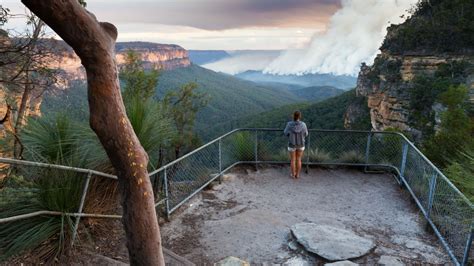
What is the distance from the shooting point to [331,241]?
4.95 metres

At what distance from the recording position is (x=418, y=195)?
6.62 metres

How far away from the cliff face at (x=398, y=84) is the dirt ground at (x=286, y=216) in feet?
57.4

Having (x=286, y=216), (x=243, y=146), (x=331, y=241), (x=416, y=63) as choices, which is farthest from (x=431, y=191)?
(x=416, y=63)

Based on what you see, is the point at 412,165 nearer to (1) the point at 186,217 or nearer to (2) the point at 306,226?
(2) the point at 306,226

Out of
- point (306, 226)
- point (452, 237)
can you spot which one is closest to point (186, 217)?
point (306, 226)

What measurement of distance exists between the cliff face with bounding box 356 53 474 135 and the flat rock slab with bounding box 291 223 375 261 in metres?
19.9

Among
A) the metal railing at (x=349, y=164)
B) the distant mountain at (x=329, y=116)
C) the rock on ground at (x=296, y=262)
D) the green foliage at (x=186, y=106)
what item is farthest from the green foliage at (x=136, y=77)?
the distant mountain at (x=329, y=116)

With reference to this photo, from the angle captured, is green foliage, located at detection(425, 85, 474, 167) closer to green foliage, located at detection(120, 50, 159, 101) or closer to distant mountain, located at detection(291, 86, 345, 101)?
green foliage, located at detection(120, 50, 159, 101)

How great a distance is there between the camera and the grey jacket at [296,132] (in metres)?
7.74

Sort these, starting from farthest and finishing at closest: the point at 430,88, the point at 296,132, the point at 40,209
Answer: the point at 430,88
the point at 296,132
the point at 40,209

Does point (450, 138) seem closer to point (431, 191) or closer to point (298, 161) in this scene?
point (298, 161)

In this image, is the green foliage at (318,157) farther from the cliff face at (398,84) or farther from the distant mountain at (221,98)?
the distant mountain at (221,98)

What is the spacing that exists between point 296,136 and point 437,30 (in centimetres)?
2621

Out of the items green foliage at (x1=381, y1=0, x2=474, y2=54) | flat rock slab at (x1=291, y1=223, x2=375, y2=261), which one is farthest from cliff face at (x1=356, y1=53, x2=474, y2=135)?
flat rock slab at (x1=291, y1=223, x2=375, y2=261)
